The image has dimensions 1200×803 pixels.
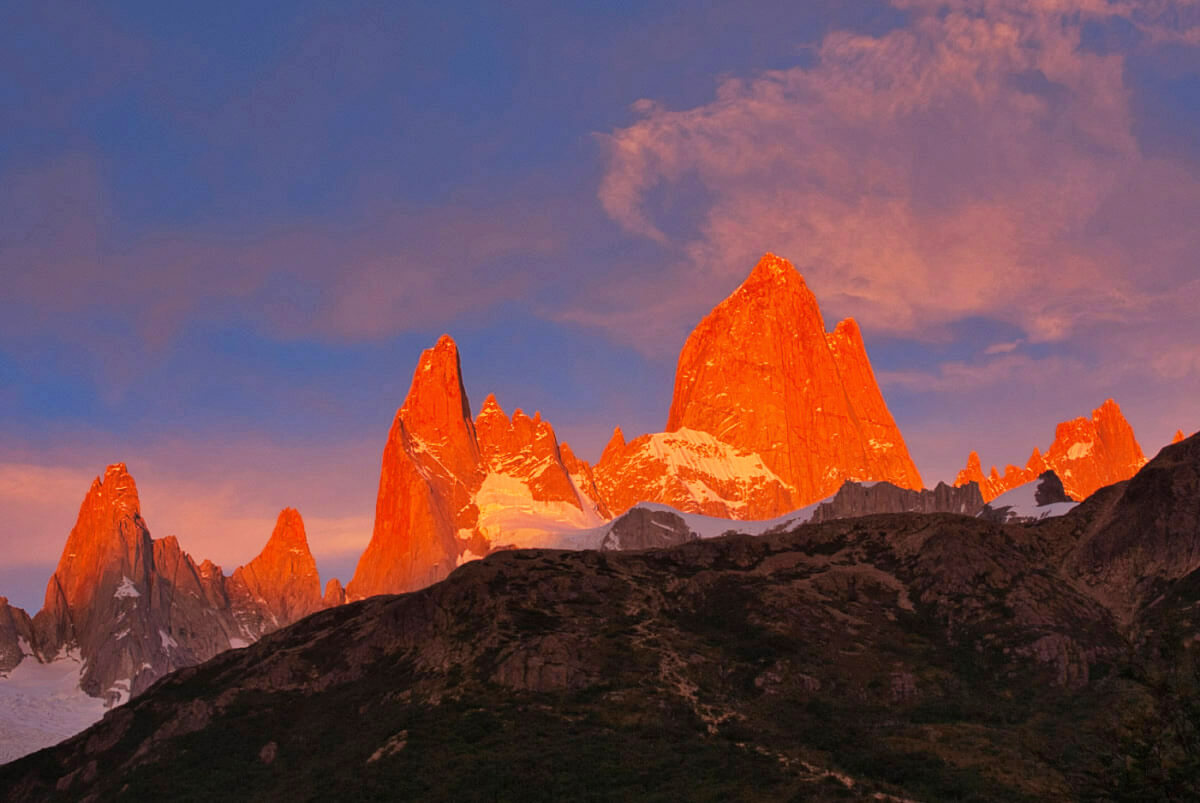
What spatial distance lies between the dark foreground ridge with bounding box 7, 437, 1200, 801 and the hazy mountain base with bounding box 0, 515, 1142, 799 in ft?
1.44

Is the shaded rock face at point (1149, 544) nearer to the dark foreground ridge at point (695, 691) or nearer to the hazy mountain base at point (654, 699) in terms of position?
the dark foreground ridge at point (695, 691)

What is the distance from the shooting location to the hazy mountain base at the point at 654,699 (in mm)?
129625

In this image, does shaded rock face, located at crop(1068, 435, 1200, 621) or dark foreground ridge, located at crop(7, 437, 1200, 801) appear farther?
shaded rock face, located at crop(1068, 435, 1200, 621)

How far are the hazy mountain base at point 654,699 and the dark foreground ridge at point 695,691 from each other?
0.44m

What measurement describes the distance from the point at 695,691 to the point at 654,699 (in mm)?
7218

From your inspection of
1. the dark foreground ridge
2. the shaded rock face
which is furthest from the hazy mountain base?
the shaded rock face

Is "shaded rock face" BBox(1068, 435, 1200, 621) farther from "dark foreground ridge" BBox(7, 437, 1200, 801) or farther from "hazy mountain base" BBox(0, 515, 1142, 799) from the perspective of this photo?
"hazy mountain base" BBox(0, 515, 1142, 799)

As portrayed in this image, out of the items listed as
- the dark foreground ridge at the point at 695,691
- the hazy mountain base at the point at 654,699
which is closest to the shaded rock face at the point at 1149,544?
the dark foreground ridge at the point at 695,691

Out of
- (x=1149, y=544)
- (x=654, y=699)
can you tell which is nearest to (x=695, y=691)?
(x=654, y=699)

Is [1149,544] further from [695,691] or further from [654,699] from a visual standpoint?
[654,699]

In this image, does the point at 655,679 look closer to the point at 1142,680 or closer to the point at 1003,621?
the point at 1003,621

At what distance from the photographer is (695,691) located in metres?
155

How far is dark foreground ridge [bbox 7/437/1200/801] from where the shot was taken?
427ft

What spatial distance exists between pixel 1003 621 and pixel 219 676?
431ft
